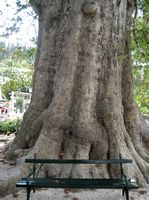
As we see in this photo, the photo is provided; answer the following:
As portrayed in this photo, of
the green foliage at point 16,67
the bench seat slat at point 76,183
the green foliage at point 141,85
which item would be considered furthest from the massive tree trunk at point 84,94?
the green foliage at point 16,67

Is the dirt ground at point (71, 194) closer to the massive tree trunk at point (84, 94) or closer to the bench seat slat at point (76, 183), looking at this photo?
the massive tree trunk at point (84, 94)

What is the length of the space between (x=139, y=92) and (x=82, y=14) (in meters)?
9.34

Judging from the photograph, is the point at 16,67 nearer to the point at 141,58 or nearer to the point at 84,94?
the point at 141,58

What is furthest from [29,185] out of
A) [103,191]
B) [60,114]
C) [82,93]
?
[82,93]

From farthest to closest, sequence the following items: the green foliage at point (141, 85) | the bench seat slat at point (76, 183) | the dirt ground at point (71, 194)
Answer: the green foliage at point (141, 85)
the dirt ground at point (71, 194)
the bench seat slat at point (76, 183)

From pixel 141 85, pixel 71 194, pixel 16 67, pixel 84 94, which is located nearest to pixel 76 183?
pixel 71 194

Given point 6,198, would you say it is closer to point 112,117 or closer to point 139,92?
point 112,117

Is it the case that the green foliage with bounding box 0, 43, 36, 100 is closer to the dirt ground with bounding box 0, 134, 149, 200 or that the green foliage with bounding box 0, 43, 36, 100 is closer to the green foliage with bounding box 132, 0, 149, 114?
the green foliage with bounding box 132, 0, 149, 114

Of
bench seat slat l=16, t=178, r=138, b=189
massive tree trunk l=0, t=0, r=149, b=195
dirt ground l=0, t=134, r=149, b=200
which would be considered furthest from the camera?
massive tree trunk l=0, t=0, r=149, b=195

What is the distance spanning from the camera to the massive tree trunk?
6.67 meters

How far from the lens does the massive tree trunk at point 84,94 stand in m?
6.67

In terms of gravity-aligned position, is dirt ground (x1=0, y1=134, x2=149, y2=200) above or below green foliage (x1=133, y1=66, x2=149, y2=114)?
below

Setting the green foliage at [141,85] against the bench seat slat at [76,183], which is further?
the green foliage at [141,85]

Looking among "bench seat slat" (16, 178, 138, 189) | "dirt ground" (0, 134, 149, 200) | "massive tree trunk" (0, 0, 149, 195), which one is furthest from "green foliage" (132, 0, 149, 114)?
"bench seat slat" (16, 178, 138, 189)
